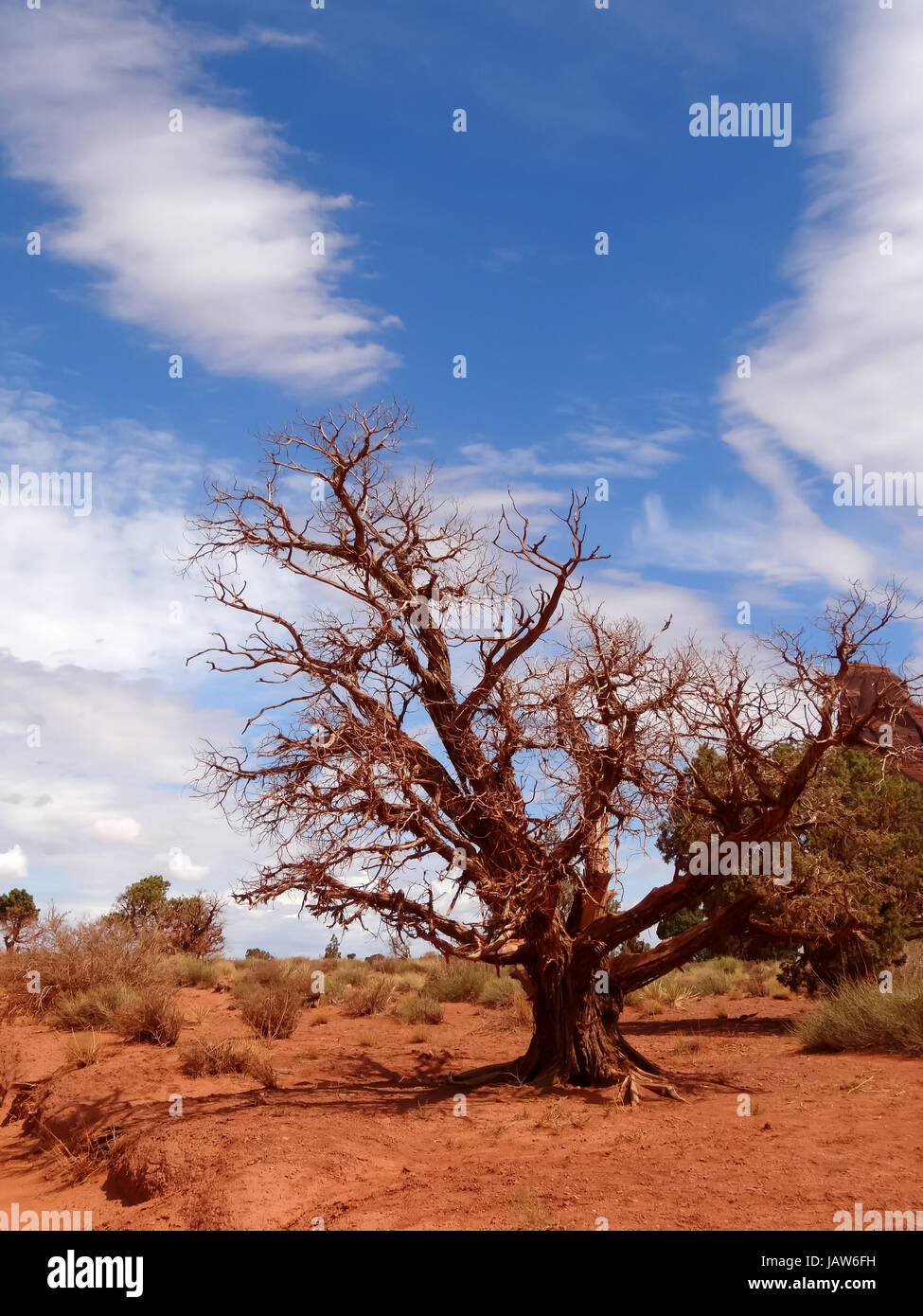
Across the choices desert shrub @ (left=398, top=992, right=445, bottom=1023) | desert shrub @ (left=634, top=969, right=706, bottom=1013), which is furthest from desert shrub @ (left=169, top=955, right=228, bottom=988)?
desert shrub @ (left=634, top=969, right=706, bottom=1013)

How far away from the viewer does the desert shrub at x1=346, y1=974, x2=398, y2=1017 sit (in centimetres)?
2186

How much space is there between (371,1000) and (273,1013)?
11.5 ft

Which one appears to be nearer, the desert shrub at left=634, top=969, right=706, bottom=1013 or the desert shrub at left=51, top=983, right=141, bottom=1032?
the desert shrub at left=51, top=983, right=141, bottom=1032

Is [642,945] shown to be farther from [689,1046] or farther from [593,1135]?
[593,1135]

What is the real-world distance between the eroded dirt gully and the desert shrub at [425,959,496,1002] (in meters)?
6.92

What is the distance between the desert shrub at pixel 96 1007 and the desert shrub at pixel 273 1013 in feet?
6.73

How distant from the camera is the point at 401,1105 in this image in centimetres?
1298

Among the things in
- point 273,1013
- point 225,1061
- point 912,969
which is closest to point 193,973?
point 273,1013

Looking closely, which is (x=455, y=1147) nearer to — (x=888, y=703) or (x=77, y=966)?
(x=888, y=703)

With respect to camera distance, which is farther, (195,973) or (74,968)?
(195,973)

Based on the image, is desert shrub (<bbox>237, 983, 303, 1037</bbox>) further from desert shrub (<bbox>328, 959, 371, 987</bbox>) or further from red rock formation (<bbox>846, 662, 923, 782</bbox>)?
red rock formation (<bbox>846, 662, 923, 782</bbox>)

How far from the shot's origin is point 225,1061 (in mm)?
15141
